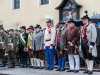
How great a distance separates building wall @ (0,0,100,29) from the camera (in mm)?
17252

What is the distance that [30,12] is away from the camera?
20703 mm

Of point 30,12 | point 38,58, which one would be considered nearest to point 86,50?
point 38,58

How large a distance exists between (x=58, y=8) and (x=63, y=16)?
26.4 inches

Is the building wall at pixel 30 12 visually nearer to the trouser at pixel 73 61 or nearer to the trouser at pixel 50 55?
the trouser at pixel 50 55

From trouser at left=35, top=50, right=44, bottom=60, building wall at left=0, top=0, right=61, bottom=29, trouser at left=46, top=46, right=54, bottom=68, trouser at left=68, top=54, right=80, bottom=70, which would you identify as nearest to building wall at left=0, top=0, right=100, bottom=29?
building wall at left=0, top=0, right=61, bottom=29

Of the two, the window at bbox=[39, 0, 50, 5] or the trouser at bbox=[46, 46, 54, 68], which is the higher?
the window at bbox=[39, 0, 50, 5]

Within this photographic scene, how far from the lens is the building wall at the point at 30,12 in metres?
17.3

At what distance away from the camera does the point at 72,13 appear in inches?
706

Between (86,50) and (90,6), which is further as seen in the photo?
(90,6)

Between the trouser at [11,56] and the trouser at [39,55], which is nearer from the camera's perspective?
the trouser at [39,55]

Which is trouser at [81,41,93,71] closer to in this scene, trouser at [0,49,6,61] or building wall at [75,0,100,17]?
trouser at [0,49,6,61]

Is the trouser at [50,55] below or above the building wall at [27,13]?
below

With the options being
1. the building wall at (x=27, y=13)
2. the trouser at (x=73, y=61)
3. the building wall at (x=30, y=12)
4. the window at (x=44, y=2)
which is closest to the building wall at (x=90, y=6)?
the building wall at (x=30, y=12)

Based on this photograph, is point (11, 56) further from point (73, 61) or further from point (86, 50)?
point (86, 50)
